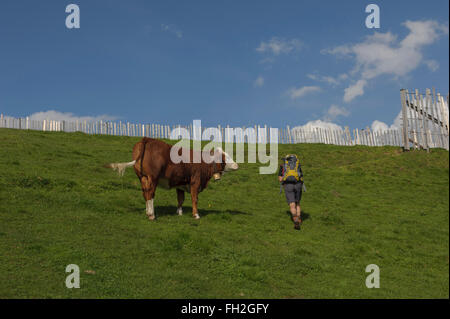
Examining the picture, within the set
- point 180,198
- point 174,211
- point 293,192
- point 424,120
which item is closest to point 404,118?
point 424,120

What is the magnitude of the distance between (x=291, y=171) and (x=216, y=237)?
13.1 feet

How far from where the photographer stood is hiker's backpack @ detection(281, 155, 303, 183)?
44.4 ft

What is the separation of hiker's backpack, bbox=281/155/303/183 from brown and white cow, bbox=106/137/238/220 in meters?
2.79

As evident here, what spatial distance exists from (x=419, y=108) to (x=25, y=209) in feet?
91.9

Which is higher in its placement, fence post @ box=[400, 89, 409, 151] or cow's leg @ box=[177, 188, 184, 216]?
fence post @ box=[400, 89, 409, 151]

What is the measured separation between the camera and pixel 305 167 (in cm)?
2667

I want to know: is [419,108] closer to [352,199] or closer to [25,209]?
[352,199]

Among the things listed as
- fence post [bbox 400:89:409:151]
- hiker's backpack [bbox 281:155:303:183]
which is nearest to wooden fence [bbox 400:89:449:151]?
fence post [bbox 400:89:409:151]

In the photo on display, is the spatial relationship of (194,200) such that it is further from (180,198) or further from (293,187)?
(293,187)

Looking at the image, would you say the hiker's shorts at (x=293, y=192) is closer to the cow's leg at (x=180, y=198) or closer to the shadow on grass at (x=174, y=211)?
the shadow on grass at (x=174, y=211)

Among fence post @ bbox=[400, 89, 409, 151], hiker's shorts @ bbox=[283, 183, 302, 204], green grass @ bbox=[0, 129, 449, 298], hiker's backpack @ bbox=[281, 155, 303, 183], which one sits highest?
fence post @ bbox=[400, 89, 409, 151]

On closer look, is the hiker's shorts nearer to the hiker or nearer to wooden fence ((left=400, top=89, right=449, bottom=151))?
the hiker

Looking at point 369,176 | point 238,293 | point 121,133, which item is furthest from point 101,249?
point 121,133

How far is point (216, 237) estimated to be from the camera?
1132cm
